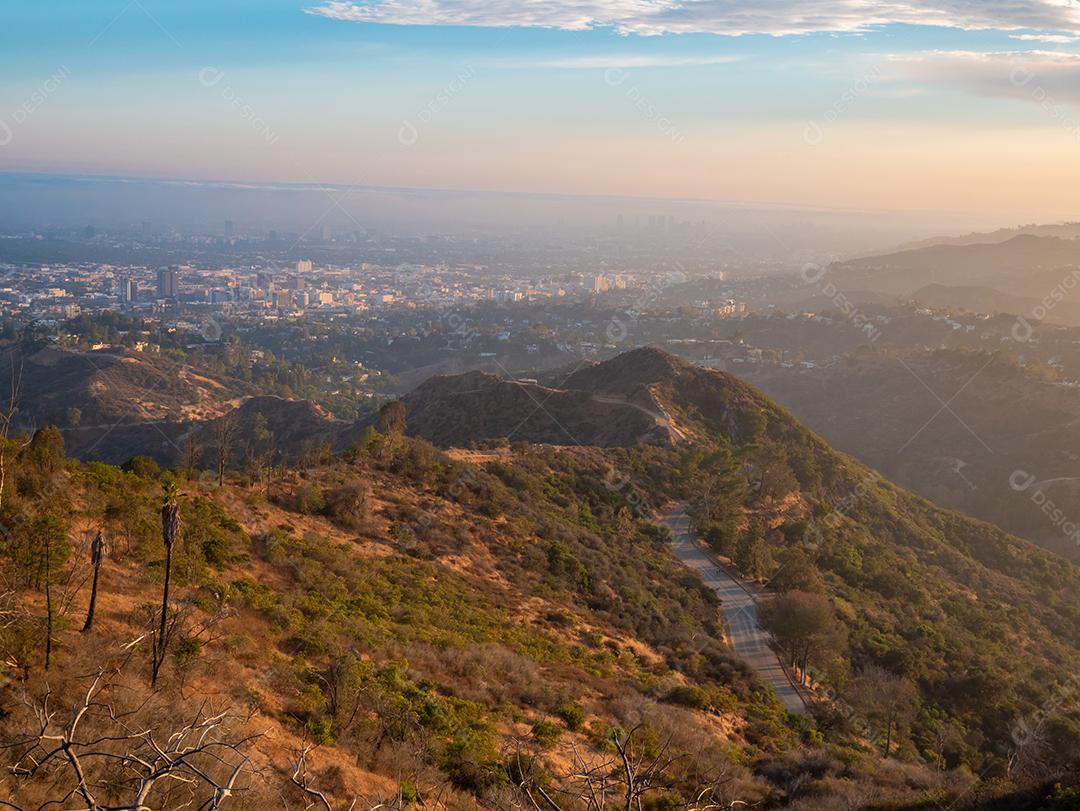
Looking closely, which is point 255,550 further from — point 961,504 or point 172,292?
point 172,292

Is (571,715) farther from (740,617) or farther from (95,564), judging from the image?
(740,617)

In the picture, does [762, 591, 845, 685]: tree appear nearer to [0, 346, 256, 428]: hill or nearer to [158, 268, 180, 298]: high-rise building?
[0, 346, 256, 428]: hill

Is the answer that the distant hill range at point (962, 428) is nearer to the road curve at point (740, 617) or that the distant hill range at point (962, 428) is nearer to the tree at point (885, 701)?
the road curve at point (740, 617)

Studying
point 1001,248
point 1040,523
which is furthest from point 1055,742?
point 1001,248

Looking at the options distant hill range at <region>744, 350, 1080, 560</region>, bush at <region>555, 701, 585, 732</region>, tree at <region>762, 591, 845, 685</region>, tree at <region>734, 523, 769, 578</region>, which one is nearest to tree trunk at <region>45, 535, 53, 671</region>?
bush at <region>555, 701, 585, 732</region>

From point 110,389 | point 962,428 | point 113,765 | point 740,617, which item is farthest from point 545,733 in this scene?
point 110,389

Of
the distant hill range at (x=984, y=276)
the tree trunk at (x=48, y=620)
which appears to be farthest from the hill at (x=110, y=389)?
the distant hill range at (x=984, y=276)
